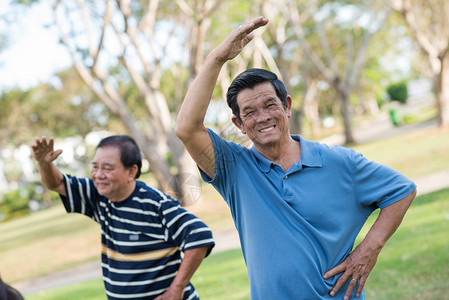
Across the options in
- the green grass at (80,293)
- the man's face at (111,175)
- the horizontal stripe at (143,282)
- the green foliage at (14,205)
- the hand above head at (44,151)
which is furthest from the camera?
the green foliage at (14,205)

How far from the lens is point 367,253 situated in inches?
90.7

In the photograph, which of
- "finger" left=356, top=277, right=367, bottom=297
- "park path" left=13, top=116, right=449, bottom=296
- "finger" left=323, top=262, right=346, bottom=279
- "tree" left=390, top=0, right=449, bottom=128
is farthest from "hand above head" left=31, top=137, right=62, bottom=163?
"tree" left=390, top=0, right=449, bottom=128

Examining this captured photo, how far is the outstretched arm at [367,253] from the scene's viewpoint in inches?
88.7

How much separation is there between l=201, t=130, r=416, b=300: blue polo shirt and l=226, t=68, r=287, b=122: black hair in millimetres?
207

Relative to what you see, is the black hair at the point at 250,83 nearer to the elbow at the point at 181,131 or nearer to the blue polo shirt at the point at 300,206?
the blue polo shirt at the point at 300,206

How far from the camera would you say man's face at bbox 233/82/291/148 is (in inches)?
90.8

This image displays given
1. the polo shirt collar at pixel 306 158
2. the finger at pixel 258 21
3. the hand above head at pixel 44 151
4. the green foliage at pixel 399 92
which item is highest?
the finger at pixel 258 21

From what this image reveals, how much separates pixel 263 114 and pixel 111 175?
1.29 m

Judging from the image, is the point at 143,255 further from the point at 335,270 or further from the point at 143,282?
the point at 335,270

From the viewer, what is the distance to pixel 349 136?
27562 millimetres

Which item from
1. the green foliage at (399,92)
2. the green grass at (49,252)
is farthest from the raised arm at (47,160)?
the green foliage at (399,92)

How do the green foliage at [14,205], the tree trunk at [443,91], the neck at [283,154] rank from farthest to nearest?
the green foliage at [14,205] < the tree trunk at [443,91] < the neck at [283,154]

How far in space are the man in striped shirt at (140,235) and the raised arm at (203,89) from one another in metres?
0.91

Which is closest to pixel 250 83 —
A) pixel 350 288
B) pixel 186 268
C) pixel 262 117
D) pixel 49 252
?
pixel 262 117
